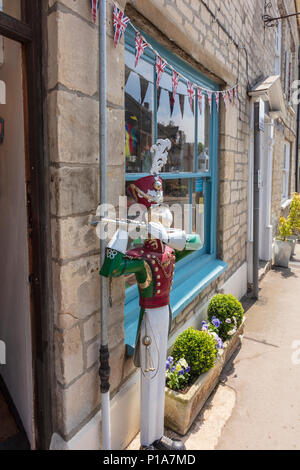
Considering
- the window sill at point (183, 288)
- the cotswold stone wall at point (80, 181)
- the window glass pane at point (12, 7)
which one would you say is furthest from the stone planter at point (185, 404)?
the window glass pane at point (12, 7)

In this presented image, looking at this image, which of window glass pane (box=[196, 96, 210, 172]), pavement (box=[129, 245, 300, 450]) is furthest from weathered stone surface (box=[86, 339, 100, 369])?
window glass pane (box=[196, 96, 210, 172])

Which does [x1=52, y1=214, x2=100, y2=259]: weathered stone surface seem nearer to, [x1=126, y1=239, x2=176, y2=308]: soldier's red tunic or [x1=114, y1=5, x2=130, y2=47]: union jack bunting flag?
[x1=126, y1=239, x2=176, y2=308]: soldier's red tunic

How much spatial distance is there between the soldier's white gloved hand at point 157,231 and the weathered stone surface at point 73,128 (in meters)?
0.48

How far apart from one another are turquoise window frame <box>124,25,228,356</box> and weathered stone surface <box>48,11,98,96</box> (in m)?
→ 0.72

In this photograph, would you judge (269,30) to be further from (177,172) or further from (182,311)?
(182,311)

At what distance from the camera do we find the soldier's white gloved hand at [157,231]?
1.95 m

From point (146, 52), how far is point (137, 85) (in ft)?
0.94

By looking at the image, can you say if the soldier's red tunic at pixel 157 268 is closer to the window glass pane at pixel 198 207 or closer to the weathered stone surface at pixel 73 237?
the weathered stone surface at pixel 73 237

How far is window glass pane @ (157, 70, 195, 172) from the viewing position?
3080 millimetres

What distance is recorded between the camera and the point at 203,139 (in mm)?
3990

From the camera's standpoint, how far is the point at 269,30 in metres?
6.61

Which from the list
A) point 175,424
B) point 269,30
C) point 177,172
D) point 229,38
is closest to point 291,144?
point 269,30

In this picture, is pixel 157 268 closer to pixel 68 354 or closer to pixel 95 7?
pixel 68 354

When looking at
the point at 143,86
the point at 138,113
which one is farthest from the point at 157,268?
the point at 143,86
